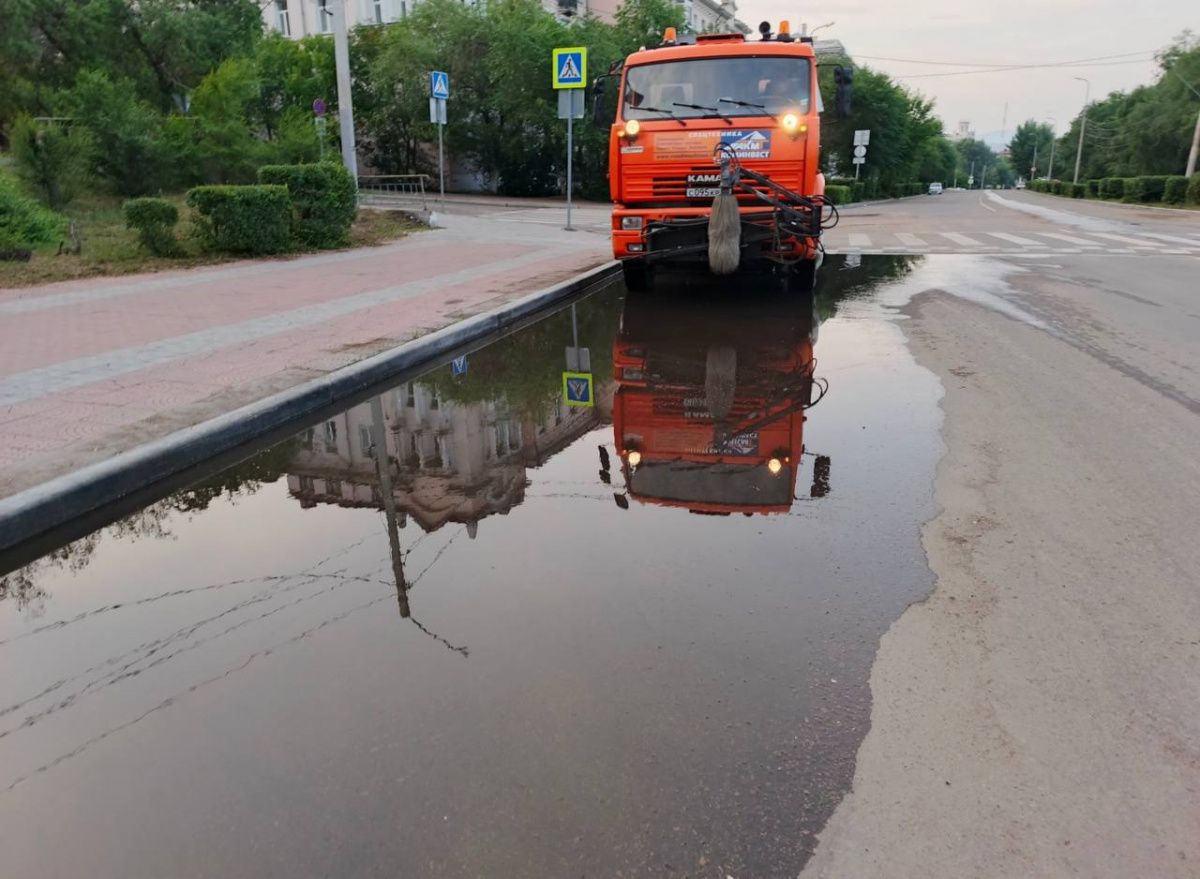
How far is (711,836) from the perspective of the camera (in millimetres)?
2365

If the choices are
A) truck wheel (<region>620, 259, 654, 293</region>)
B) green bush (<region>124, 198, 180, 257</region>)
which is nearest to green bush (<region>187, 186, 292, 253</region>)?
green bush (<region>124, 198, 180, 257</region>)

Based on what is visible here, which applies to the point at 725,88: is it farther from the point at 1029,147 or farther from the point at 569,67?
the point at 1029,147

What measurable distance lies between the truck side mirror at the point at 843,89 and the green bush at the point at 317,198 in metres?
8.42

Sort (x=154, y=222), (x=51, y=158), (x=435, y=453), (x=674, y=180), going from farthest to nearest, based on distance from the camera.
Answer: (x=51, y=158) < (x=154, y=222) < (x=674, y=180) < (x=435, y=453)

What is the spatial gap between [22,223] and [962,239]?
19917 mm

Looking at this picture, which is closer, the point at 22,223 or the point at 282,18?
the point at 22,223

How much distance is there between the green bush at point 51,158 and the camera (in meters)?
14.4

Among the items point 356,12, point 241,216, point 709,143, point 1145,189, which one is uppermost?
point 356,12

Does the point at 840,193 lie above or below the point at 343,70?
below

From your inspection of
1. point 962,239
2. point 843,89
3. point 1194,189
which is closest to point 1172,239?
point 962,239

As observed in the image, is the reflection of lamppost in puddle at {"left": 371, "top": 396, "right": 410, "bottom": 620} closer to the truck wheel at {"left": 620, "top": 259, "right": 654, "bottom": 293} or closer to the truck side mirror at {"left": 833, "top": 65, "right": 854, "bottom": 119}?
the truck wheel at {"left": 620, "top": 259, "right": 654, "bottom": 293}

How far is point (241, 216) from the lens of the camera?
13086 mm

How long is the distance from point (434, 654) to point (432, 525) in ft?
4.42

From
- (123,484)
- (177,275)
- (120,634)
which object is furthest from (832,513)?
(177,275)
